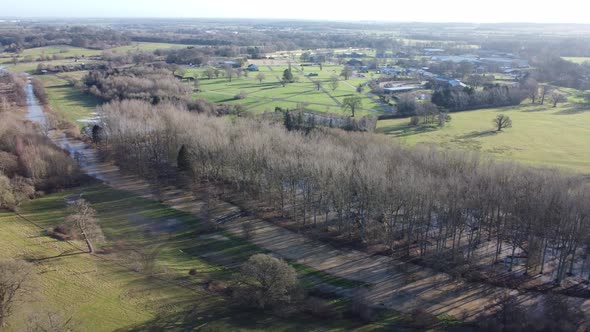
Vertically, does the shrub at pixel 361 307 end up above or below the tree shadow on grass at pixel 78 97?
below

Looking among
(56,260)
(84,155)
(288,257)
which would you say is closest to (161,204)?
(56,260)

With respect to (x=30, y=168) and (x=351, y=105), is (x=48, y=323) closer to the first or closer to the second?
(x=30, y=168)

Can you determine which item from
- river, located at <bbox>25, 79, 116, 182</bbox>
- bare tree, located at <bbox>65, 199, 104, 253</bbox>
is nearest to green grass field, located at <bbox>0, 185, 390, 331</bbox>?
bare tree, located at <bbox>65, 199, 104, 253</bbox>

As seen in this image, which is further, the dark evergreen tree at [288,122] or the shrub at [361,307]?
the dark evergreen tree at [288,122]

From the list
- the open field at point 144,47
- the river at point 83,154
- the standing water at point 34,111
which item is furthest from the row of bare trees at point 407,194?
the open field at point 144,47

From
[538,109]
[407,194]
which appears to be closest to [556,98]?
[538,109]

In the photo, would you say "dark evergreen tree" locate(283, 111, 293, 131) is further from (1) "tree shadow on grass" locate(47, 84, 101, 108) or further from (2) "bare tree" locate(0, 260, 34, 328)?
(1) "tree shadow on grass" locate(47, 84, 101, 108)

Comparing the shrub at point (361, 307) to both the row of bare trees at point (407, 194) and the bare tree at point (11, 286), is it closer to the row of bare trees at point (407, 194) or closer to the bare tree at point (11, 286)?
the row of bare trees at point (407, 194)
